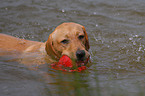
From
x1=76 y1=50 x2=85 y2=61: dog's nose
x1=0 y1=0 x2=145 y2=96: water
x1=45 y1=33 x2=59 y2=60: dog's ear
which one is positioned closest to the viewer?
x1=0 y1=0 x2=145 y2=96: water

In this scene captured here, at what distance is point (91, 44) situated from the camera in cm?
644

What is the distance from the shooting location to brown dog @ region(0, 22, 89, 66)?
4.17 metres

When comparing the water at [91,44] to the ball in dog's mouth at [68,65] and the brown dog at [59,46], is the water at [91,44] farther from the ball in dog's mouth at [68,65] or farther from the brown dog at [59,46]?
the brown dog at [59,46]

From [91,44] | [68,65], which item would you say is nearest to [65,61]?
[68,65]

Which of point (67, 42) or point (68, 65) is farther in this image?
point (67, 42)

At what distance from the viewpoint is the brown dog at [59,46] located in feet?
13.7

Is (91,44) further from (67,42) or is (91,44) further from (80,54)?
(80,54)

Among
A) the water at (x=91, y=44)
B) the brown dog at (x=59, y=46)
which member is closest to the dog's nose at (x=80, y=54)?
the brown dog at (x=59, y=46)

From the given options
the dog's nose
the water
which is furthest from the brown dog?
the water

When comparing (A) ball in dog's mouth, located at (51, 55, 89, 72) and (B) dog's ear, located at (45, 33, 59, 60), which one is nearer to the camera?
(A) ball in dog's mouth, located at (51, 55, 89, 72)

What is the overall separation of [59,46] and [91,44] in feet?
6.96

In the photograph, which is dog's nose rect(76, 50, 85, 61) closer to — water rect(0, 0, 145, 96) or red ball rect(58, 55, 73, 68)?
red ball rect(58, 55, 73, 68)

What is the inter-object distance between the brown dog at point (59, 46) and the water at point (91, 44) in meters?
0.30

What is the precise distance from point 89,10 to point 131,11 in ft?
5.33
